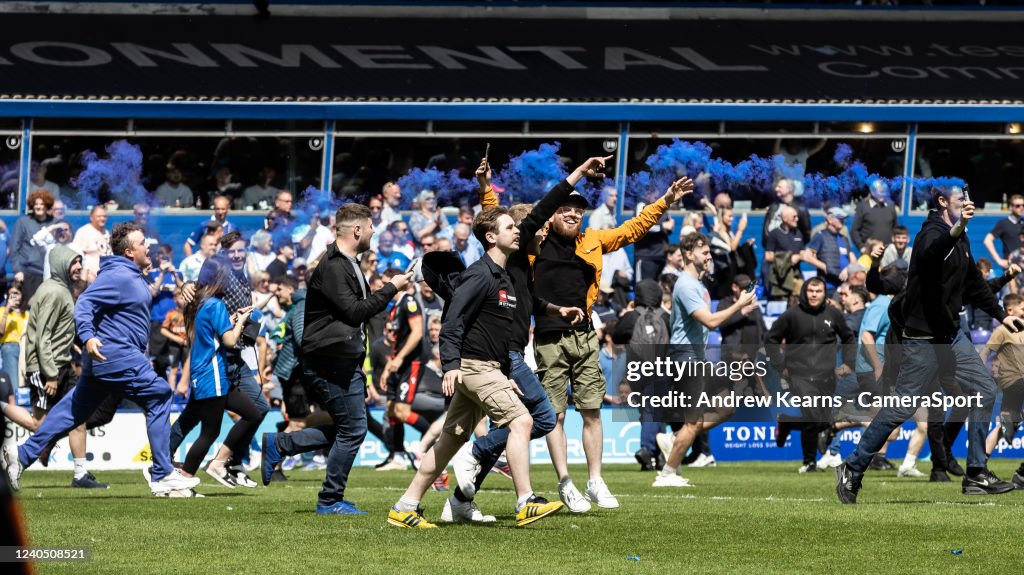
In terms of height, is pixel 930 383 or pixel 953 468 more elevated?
pixel 930 383

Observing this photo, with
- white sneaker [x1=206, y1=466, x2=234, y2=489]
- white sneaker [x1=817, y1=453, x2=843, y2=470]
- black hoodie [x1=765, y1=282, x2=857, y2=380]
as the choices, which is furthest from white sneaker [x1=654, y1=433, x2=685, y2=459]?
white sneaker [x1=206, y1=466, x2=234, y2=489]

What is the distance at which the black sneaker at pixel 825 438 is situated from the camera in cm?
1689

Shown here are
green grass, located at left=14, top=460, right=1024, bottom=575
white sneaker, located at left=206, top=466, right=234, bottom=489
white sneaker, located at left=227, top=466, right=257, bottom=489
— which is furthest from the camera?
white sneaker, located at left=227, top=466, right=257, bottom=489

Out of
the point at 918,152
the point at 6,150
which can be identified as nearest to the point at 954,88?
the point at 918,152

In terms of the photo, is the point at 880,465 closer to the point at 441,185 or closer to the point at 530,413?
the point at 441,185

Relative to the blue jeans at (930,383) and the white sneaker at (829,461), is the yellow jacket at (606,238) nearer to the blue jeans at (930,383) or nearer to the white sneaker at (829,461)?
the blue jeans at (930,383)

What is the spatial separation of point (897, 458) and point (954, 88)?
7.77 metres

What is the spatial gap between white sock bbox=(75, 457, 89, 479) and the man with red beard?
490 cm

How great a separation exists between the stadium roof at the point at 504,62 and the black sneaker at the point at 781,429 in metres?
7.10

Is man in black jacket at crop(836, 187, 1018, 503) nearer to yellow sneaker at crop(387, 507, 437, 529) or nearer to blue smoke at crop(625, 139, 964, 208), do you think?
yellow sneaker at crop(387, 507, 437, 529)

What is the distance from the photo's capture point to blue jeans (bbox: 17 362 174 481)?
10.5 m

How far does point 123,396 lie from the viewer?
35.0 ft

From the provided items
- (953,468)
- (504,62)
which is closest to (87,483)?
(953,468)

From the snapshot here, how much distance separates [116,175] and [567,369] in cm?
1340
